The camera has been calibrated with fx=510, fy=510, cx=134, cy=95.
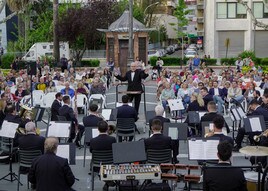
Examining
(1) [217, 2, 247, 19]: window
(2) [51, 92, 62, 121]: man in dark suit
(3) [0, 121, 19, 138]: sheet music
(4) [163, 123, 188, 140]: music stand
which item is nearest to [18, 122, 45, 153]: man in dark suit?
(3) [0, 121, 19, 138]: sheet music

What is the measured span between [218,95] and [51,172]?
13.0 meters

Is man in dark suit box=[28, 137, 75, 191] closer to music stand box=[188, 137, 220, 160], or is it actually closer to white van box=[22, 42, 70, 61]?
music stand box=[188, 137, 220, 160]

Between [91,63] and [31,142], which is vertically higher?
[91,63]

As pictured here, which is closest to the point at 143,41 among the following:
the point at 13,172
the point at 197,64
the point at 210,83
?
the point at 197,64

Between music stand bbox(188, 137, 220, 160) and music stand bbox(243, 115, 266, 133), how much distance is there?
2878 mm

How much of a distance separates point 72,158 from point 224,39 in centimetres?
5086

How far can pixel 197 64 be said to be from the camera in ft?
113

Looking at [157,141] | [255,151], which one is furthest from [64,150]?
[255,151]

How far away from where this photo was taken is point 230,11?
58094mm

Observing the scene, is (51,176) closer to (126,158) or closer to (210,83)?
(126,158)

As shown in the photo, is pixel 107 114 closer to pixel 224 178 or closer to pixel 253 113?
pixel 253 113

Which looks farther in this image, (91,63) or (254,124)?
(91,63)

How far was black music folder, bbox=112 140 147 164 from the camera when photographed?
32.3 feet

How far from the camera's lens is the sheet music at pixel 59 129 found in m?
12.5
